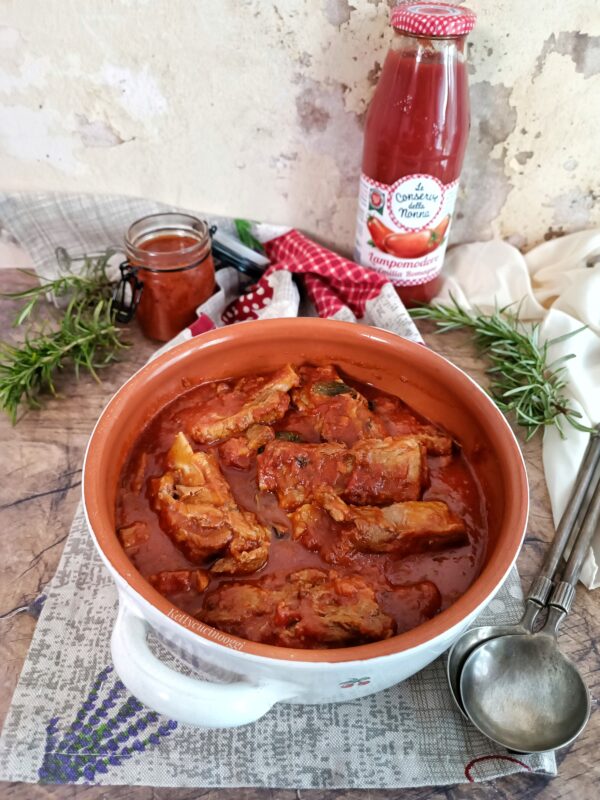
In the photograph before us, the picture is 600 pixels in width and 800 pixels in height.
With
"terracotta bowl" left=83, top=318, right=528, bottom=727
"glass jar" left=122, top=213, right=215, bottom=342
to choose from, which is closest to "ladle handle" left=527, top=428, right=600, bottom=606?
"terracotta bowl" left=83, top=318, right=528, bottom=727

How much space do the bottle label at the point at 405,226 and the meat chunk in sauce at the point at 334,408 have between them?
0.47 meters

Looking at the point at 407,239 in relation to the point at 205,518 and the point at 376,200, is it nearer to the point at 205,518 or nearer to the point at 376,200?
the point at 376,200

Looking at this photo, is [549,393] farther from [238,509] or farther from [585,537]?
[238,509]

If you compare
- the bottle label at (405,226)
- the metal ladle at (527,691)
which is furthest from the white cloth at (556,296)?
the metal ladle at (527,691)

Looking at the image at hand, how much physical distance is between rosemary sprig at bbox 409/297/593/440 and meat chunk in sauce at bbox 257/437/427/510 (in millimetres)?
460

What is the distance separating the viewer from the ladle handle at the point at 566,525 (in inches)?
47.6

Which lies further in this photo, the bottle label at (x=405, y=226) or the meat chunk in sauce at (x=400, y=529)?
the bottle label at (x=405, y=226)

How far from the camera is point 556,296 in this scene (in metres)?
1.82

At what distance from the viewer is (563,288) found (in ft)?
5.90

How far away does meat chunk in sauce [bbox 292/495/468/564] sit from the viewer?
109 centimetres

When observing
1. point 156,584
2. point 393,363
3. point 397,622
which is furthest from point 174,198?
point 397,622

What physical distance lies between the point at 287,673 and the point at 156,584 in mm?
267

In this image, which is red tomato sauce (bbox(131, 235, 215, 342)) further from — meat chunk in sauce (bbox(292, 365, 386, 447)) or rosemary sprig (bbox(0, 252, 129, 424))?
meat chunk in sauce (bbox(292, 365, 386, 447))

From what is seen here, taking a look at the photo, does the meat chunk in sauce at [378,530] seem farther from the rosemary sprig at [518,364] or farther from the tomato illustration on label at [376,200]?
the tomato illustration on label at [376,200]
